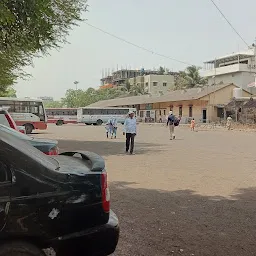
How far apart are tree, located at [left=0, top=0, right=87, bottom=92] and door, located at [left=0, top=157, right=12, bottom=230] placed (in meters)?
5.39

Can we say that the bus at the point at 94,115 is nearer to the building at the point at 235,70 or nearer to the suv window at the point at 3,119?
the building at the point at 235,70

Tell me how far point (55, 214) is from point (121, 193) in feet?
14.8

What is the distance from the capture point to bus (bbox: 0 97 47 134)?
98.1ft

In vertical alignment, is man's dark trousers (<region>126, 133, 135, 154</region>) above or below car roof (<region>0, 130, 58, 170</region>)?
below

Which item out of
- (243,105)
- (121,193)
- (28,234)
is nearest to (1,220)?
(28,234)

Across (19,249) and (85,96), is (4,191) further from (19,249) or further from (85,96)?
(85,96)

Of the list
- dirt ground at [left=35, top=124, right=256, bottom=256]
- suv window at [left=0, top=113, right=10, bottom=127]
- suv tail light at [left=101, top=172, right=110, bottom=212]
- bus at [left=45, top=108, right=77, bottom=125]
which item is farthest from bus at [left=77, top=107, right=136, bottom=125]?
suv tail light at [left=101, top=172, right=110, bottom=212]

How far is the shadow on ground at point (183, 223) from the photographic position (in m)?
4.63

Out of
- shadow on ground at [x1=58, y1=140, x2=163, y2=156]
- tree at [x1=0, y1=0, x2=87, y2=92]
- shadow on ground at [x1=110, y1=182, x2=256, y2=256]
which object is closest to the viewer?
shadow on ground at [x1=110, y1=182, x2=256, y2=256]

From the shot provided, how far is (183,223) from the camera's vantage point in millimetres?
5590

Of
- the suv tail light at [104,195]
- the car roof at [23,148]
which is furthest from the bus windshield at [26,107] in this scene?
the suv tail light at [104,195]

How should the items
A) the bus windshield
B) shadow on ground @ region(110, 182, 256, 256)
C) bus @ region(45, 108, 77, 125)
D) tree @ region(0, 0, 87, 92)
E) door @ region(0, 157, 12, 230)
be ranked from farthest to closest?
bus @ region(45, 108, 77, 125), the bus windshield, tree @ region(0, 0, 87, 92), shadow on ground @ region(110, 182, 256, 256), door @ region(0, 157, 12, 230)

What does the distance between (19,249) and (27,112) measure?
2829cm

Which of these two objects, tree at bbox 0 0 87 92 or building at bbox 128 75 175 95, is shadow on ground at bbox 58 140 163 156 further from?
building at bbox 128 75 175 95
